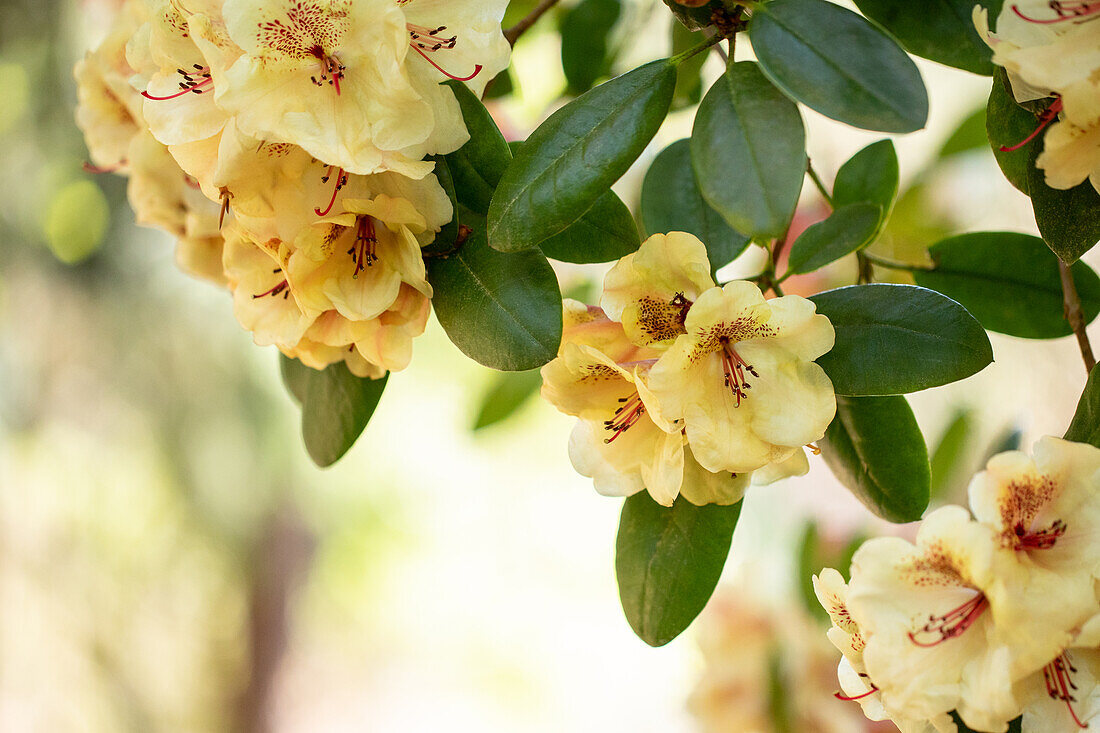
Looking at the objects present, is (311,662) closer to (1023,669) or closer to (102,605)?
(102,605)

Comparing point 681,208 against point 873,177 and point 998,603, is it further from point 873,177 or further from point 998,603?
point 998,603

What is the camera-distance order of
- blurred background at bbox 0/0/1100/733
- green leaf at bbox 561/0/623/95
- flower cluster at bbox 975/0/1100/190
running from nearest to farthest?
flower cluster at bbox 975/0/1100/190 < green leaf at bbox 561/0/623/95 < blurred background at bbox 0/0/1100/733

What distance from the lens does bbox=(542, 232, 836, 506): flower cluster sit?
1.14ft

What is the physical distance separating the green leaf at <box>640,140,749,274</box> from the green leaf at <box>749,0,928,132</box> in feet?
0.43

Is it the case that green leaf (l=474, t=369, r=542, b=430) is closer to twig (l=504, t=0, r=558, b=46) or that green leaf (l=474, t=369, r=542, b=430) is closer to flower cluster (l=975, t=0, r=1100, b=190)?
twig (l=504, t=0, r=558, b=46)

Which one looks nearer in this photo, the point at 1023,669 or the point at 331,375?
the point at 1023,669

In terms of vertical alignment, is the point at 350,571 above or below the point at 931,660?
below

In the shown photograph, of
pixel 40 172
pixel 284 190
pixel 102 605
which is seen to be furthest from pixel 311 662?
pixel 284 190

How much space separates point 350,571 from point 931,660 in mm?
1754

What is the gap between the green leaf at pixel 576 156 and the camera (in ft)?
1.13

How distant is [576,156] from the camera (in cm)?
36

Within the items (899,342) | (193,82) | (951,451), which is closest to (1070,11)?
(899,342)

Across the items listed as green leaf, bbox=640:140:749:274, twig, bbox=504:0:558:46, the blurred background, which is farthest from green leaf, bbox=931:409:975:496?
the blurred background

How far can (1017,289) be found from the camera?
49 centimetres
